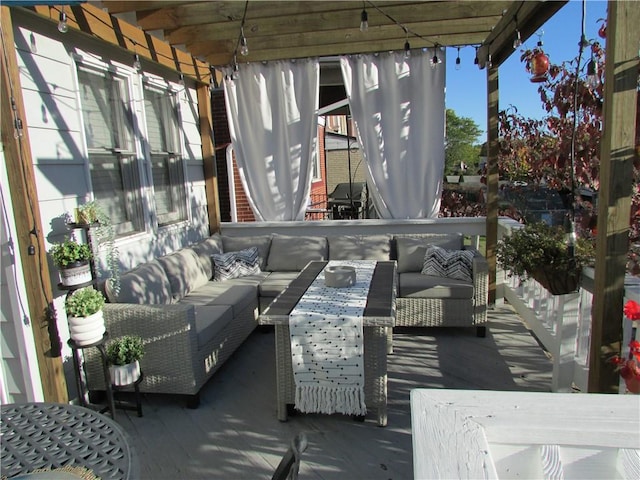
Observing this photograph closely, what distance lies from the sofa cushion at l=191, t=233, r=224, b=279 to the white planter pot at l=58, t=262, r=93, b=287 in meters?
1.79

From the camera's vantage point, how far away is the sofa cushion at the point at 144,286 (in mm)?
3174

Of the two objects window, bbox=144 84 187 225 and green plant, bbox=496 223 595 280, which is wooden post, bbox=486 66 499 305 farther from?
window, bbox=144 84 187 225

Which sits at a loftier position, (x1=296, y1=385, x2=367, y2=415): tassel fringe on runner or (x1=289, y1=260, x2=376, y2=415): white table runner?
(x1=289, y1=260, x2=376, y2=415): white table runner

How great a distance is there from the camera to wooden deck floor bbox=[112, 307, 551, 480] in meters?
2.32

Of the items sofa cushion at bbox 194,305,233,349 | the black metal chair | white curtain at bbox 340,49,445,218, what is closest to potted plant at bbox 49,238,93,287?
sofa cushion at bbox 194,305,233,349

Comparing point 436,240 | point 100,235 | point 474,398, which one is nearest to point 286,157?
point 436,240

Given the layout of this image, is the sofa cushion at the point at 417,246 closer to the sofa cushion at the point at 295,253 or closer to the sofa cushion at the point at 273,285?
the sofa cushion at the point at 295,253

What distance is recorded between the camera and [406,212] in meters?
5.11

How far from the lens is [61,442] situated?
128 cm

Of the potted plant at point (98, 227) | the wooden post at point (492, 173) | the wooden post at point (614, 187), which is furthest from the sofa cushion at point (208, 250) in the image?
the wooden post at point (614, 187)

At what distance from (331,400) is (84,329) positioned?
1530 millimetres

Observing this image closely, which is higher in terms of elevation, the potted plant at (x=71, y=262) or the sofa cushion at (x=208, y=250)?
the potted plant at (x=71, y=262)

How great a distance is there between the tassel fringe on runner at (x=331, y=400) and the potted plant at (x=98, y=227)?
5.19 feet

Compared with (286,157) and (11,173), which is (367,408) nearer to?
(11,173)
